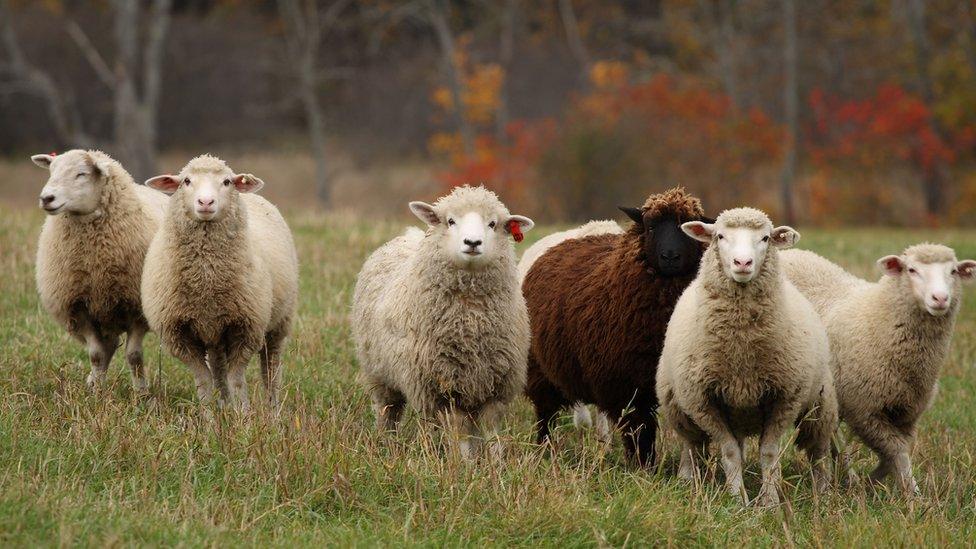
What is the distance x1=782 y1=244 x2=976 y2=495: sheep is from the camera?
22.1 ft

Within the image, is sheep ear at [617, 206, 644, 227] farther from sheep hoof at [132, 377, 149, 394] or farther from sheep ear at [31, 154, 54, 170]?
sheep ear at [31, 154, 54, 170]

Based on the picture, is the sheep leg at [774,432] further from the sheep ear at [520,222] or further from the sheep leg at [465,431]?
the sheep ear at [520,222]

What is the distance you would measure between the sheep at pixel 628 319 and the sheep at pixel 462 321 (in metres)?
0.54

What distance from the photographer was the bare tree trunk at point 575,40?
31.8m

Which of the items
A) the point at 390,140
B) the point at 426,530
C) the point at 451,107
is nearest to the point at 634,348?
the point at 426,530

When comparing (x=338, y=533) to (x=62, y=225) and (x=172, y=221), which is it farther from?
(x=62, y=225)

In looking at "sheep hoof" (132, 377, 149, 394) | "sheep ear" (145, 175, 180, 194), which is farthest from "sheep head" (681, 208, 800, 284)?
"sheep hoof" (132, 377, 149, 394)

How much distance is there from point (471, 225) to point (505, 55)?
1026 inches

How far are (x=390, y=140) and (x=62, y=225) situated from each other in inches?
1014

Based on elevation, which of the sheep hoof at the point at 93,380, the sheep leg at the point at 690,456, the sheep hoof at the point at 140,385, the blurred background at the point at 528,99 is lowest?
the sheep leg at the point at 690,456

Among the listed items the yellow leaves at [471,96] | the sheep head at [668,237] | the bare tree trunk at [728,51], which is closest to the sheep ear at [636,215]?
the sheep head at [668,237]

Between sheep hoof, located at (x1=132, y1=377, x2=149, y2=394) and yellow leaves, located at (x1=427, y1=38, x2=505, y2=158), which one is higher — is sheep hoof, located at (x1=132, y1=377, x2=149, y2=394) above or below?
below

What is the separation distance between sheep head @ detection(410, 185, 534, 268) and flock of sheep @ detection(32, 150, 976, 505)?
0.01 metres

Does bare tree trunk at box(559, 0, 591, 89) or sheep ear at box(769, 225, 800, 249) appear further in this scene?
bare tree trunk at box(559, 0, 591, 89)
